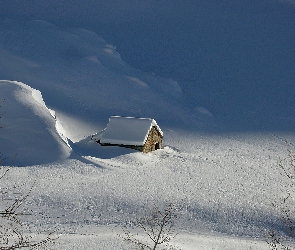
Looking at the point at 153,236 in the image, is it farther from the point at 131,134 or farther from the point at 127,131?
the point at 127,131

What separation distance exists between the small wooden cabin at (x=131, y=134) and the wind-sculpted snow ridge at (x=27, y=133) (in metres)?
4.19

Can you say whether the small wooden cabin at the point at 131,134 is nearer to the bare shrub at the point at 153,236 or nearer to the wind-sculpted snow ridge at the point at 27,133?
the wind-sculpted snow ridge at the point at 27,133

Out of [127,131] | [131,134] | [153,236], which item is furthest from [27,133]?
[153,236]

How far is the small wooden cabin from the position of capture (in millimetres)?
38219

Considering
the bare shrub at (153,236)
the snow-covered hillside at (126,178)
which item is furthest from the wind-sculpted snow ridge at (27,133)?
the bare shrub at (153,236)

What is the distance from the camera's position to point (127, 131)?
3941 centimetres

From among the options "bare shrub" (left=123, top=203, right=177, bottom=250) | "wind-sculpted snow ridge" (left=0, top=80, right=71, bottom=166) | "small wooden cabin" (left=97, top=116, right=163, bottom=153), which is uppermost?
"small wooden cabin" (left=97, top=116, right=163, bottom=153)

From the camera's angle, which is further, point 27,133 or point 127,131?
point 127,131

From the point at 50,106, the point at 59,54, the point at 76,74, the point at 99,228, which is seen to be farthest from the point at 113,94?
the point at 99,228

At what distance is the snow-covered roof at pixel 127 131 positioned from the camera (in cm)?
3834

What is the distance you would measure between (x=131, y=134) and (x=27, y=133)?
28.9 ft

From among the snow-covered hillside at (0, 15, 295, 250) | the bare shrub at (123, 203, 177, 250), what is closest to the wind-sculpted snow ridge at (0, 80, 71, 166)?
the snow-covered hillside at (0, 15, 295, 250)

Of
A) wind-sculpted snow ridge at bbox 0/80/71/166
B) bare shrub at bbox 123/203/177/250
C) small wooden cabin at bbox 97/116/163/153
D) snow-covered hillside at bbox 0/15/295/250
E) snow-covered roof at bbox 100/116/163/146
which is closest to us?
bare shrub at bbox 123/203/177/250

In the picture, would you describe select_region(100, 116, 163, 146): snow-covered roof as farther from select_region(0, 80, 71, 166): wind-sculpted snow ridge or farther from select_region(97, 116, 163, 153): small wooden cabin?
select_region(0, 80, 71, 166): wind-sculpted snow ridge
